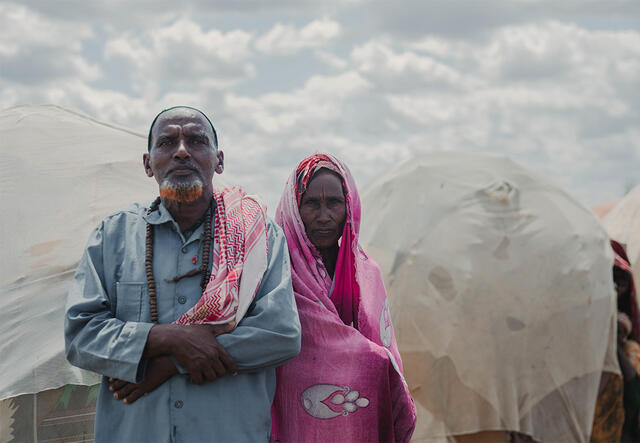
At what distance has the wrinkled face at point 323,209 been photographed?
2605 mm

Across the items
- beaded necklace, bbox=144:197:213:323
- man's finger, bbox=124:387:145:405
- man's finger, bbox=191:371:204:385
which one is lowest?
man's finger, bbox=124:387:145:405

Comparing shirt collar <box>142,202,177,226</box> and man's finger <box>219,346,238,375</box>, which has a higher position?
shirt collar <box>142,202,177,226</box>

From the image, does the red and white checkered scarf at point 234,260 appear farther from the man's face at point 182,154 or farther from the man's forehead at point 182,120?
the man's forehead at point 182,120

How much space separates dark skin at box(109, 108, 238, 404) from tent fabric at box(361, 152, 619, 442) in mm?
2747

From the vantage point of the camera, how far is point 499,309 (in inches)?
186

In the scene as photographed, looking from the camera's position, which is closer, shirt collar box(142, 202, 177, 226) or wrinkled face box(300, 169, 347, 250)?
shirt collar box(142, 202, 177, 226)

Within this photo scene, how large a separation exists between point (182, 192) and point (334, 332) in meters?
0.72

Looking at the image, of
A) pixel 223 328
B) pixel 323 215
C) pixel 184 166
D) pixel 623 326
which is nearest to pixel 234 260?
pixel 223 328

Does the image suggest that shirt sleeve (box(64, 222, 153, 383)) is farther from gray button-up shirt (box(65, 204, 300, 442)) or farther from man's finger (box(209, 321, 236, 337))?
man's finger (box(209, 321, 236, 337))

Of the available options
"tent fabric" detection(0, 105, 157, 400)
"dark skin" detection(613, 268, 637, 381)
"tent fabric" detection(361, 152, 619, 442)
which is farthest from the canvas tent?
"dark skin" detection(613, 268, 637, 381)

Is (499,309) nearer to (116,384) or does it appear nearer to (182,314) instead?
(182,314)

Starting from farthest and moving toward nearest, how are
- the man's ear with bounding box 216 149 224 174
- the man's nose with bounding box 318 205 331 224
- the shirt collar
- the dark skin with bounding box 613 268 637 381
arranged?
the dark skin with bounding box 613 268 637 381
the man's nose with bounding box 318 205 331 224
the man's ear with bounding box 216 149 224 174
the shirt collar

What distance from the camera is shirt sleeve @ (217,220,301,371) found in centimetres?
202

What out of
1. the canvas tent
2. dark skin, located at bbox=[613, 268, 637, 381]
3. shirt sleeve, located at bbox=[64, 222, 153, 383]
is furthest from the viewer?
dark skin, located at bbox=[613, 268, 637, 381]
